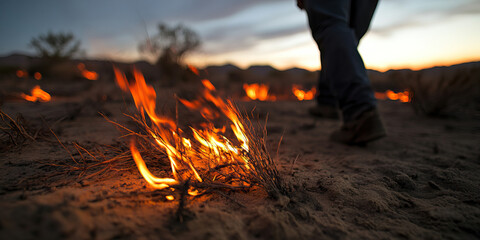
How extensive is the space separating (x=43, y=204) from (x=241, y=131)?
0.80 m

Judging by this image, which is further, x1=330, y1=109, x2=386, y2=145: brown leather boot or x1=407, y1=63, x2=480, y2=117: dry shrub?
x1=407, y1=63, x2=480, y2=117: dry shrub

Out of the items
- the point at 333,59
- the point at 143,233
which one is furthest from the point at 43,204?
the point at 333,59

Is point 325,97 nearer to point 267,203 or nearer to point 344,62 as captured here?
point 344,62

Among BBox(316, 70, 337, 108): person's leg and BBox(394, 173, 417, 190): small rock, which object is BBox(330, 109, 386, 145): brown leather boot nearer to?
BBox(394, 173, 417, 190): small rock

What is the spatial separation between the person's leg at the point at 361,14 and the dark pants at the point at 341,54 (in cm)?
26

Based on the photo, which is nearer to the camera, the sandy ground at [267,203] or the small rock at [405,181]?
the sandy ground at [267,203]

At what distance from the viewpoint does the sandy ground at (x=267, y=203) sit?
71 cm

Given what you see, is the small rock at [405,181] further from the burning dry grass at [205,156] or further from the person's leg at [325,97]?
the person's leg at [325,97]

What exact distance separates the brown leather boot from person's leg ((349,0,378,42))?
2.64 feet

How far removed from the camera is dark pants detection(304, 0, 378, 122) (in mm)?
1707

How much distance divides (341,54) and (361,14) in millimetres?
571

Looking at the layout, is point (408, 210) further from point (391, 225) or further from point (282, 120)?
point (282, 120)

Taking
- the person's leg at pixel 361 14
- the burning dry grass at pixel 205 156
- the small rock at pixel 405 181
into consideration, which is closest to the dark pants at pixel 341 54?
the person's leg at pixel 361 14

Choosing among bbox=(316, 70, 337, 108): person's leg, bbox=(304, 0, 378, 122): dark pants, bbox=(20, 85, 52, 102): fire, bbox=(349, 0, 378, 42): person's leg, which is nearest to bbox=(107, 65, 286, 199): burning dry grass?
bbox=(304, 0, 378, 122): dark pants
